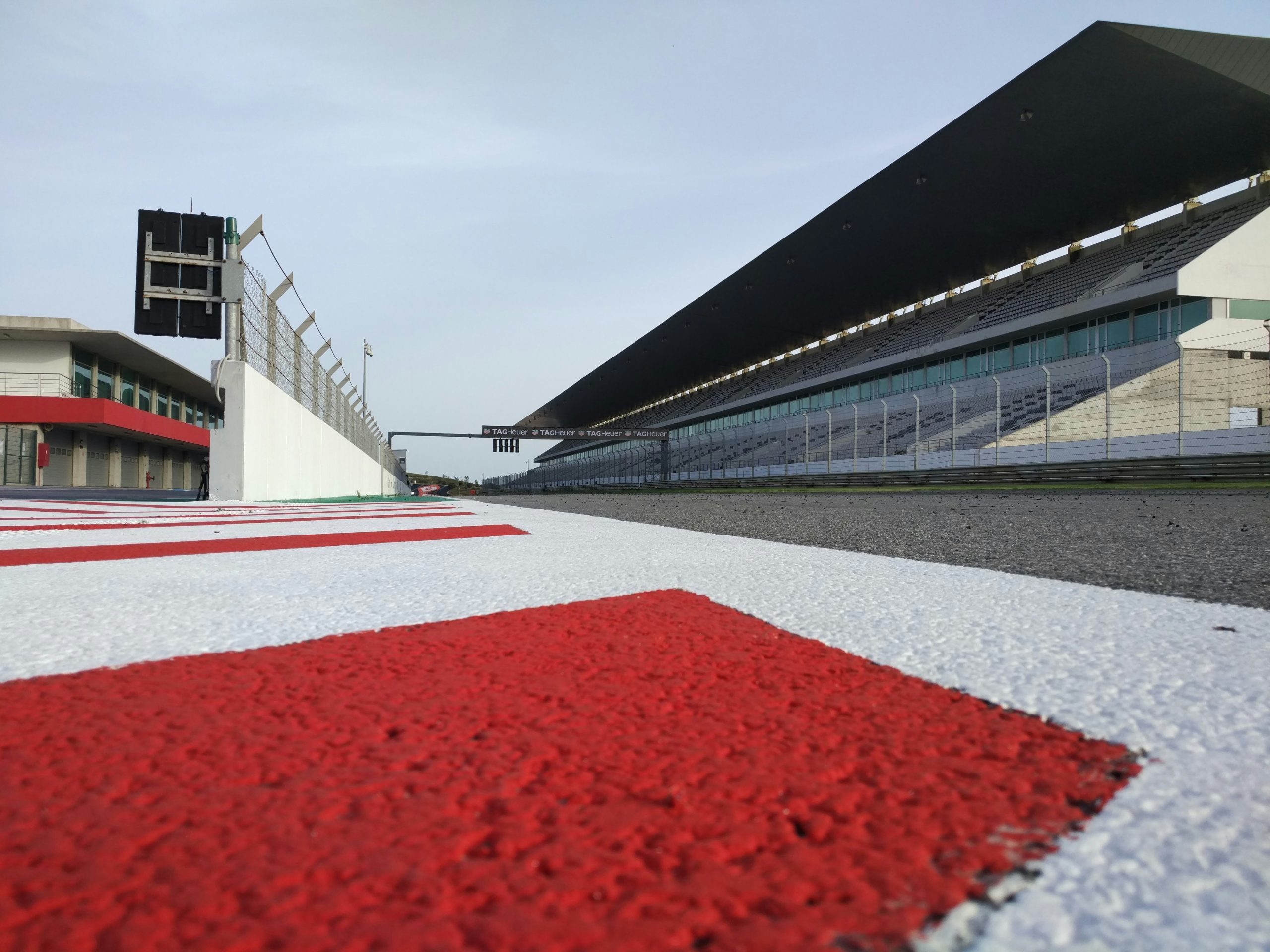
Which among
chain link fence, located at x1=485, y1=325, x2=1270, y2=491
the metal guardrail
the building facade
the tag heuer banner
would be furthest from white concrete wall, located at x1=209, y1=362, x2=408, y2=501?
the tag heuer banner

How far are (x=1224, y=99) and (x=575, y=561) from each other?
23.2m

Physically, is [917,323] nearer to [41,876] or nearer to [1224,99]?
[1224,99]

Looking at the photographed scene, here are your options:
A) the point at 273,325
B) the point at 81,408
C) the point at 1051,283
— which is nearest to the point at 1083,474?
the point at 273,325

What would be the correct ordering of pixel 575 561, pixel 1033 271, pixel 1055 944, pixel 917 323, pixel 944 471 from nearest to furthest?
pixel 1055 944, pixel 575 561, pixel 944 471, pixel 1033 271, pixel 917 323

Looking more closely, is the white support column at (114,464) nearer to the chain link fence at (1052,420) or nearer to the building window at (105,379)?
the building window at (105,379)

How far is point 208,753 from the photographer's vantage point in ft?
2.38

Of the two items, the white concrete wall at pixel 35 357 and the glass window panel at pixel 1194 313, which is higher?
the glass window panel at pixel 1194 313

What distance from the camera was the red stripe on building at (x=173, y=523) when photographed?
14.7 ft

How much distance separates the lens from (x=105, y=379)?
29641mm

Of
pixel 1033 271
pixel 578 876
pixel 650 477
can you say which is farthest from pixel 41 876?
pixel 650 477

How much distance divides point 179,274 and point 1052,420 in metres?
17.6

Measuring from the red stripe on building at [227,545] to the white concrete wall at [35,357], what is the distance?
97.9 ft

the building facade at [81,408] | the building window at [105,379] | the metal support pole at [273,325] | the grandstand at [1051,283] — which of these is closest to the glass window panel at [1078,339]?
the grandstand at [1051,283]

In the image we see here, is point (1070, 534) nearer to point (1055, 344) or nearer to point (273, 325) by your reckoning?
point (273, 325)
